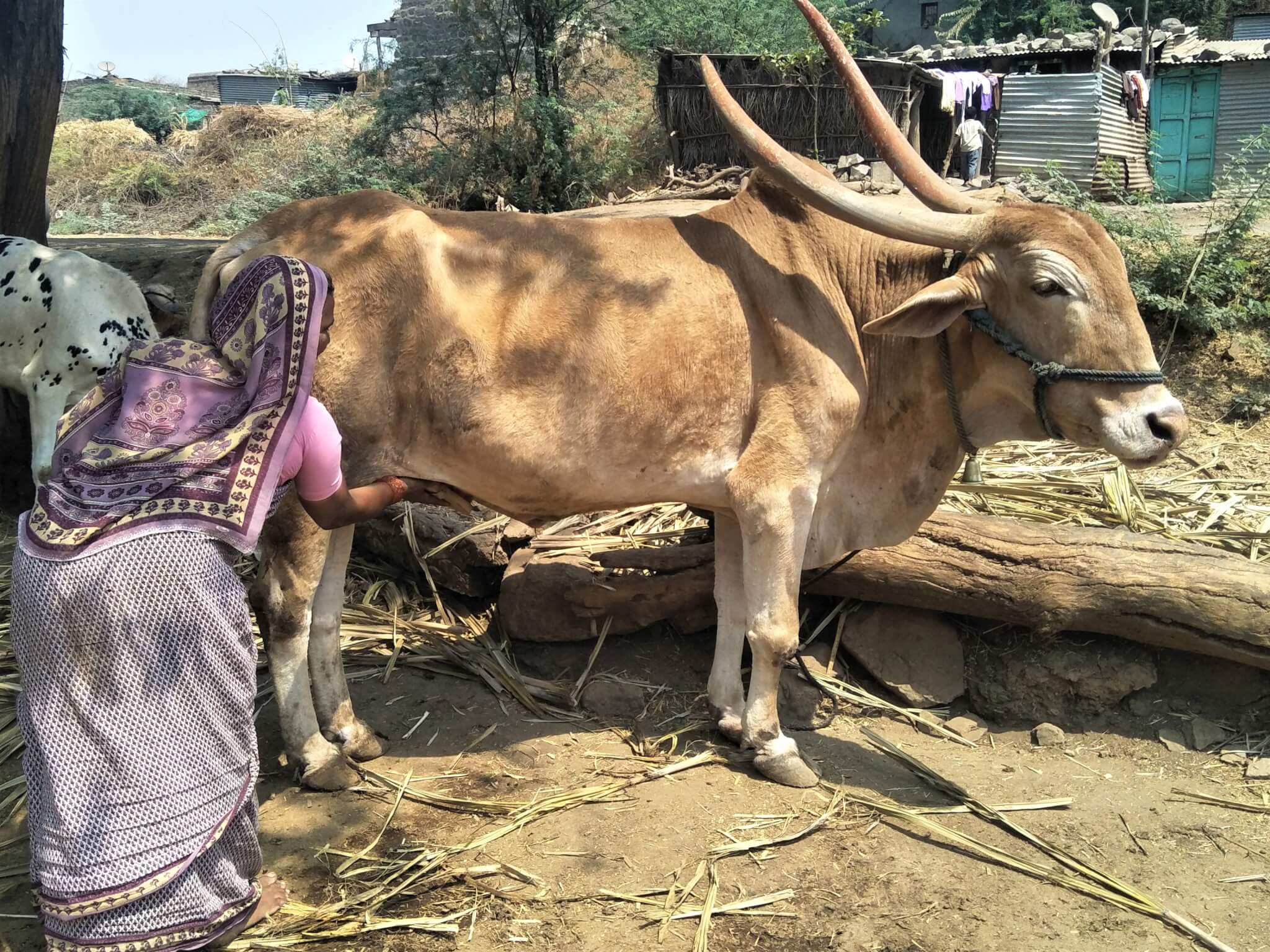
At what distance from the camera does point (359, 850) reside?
145 inches

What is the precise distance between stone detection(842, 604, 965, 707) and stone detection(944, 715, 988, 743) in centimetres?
13

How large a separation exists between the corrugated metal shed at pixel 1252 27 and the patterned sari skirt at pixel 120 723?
1301 inches

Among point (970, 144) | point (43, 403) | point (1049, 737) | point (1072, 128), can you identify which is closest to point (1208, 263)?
point (1049, 737)

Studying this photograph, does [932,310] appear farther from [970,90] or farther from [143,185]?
[143,185]

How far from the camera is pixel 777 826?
393cm

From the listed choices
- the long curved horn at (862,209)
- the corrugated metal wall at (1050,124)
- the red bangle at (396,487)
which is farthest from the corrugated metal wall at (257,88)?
the red bangle at (396,487)

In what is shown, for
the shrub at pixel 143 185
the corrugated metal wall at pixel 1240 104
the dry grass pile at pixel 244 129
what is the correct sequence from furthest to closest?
the dry grass pile at pixel 244 129, the shrub at pixel 143 185, the corrugated metal wall at pixel 1240 104

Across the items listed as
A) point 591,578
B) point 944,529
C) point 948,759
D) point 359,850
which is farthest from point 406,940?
point 944,529

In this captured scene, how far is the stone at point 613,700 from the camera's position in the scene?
4812mm

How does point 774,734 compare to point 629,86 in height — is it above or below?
below

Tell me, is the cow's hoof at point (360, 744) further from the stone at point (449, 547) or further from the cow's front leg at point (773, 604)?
the cow's front leg at point (773, 604)

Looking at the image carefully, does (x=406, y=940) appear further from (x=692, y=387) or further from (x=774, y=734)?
(x=692, y=387)

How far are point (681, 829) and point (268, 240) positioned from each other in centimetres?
Answer: 281

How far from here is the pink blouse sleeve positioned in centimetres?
292
